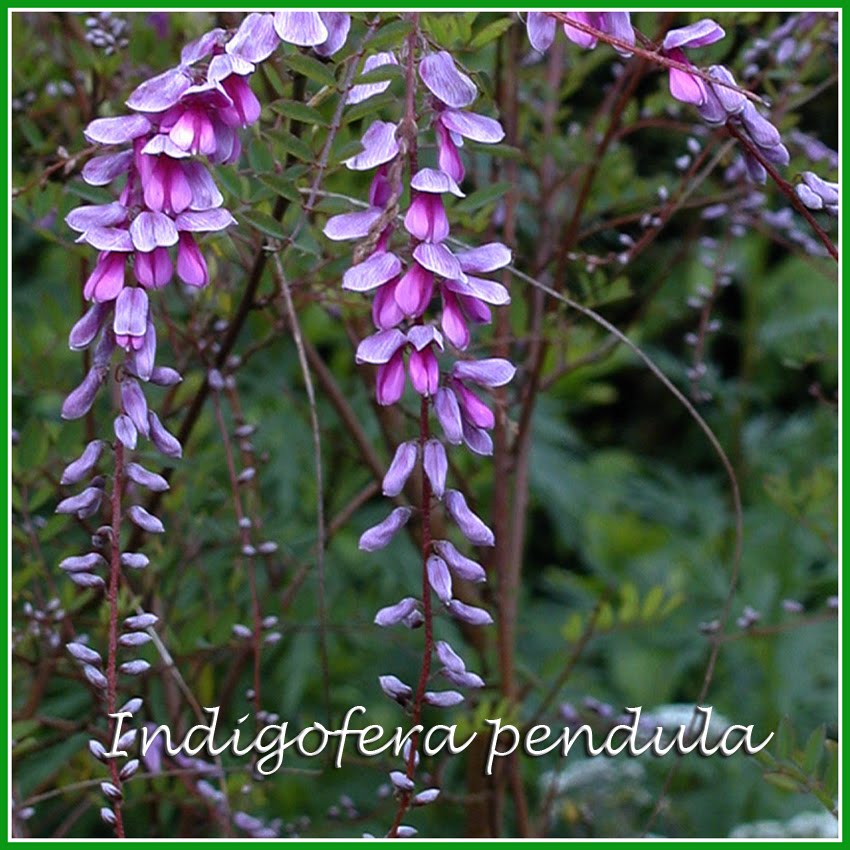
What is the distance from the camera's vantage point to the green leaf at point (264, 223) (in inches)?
29.0

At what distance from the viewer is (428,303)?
0.64 m

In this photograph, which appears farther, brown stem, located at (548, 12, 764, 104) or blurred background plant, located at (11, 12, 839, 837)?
blurred background plant, located at (11, 12, 839, 837)

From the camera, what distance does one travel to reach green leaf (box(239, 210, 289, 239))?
74 centimetres

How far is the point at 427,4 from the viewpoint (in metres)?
0.76

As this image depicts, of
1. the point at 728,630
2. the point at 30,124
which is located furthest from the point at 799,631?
the point at 30,124

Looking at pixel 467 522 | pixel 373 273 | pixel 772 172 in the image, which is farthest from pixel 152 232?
pixel 772 172

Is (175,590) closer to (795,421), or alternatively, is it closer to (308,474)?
Answer: (308,474)

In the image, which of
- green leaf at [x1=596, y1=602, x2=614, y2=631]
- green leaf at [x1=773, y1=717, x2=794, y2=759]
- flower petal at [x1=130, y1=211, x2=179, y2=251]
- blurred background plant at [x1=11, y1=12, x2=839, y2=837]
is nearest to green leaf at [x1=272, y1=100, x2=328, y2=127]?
blurred background plant at [x1=11, y1=12, x2=839, y2=837]

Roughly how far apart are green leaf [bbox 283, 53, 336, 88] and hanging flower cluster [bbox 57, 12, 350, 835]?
1 cm

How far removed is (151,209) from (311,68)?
121 mm

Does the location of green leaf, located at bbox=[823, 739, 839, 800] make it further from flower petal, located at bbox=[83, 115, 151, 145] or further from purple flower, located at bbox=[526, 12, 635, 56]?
flower petal, located at bbox=[83, 115, 151, 145]

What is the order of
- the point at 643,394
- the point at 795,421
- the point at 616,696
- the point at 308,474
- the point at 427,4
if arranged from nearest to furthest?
the point at 427,4, the point at 308,474, the point at 616,696, the point at 795,421, the point at 643,394

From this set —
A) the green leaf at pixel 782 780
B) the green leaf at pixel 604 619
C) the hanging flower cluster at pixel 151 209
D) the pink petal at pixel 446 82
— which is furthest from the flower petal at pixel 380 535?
the green leaf at pixel 604 619

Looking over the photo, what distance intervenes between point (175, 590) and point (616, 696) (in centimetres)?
128
